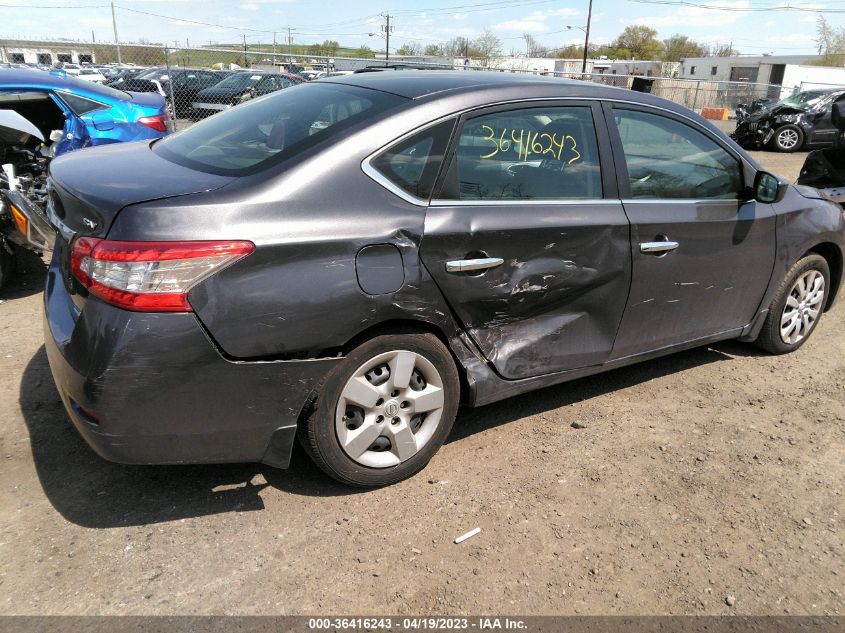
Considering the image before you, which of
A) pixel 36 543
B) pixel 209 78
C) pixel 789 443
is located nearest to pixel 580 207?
pixel 789 443

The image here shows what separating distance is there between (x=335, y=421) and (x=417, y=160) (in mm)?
1138

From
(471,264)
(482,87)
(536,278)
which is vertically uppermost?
(482,87)

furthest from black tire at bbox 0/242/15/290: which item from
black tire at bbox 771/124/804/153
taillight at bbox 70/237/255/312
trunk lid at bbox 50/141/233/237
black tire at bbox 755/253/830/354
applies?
black tire at bbox 771/124/804/153

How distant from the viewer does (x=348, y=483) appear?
2887 millimetres

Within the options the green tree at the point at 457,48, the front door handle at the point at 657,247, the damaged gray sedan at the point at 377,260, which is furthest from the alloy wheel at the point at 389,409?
the green tree at the point at 457,48

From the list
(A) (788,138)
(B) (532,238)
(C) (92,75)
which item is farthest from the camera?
(C) (92,75)

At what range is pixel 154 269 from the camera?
2285 millimetres

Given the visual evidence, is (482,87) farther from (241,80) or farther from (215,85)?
(241,80)

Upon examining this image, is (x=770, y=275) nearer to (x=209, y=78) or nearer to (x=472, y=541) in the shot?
(x=472, y=541)

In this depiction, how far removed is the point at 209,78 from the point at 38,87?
498 inches

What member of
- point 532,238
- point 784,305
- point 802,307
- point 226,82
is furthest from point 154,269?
point 226,82

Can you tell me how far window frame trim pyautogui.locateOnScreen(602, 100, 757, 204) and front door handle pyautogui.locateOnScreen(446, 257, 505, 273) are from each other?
877 mm

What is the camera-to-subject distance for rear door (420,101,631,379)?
286 centimetres

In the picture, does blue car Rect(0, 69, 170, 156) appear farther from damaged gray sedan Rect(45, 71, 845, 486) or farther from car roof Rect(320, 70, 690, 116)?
car roof Rect(320, 70, 690, 116)
